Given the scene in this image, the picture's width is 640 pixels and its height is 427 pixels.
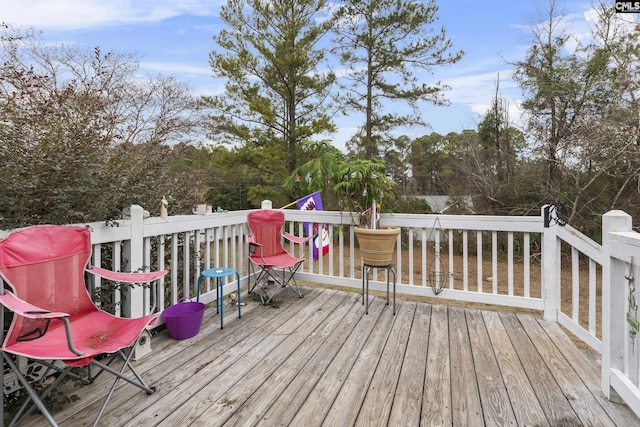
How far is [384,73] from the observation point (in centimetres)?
894

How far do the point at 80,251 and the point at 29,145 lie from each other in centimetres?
63

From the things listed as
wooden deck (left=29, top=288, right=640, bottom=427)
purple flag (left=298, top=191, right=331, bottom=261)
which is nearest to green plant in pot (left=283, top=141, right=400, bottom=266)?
purple flag (left=298, top=191, right=331, bottom=261)

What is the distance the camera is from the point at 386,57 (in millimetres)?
8688

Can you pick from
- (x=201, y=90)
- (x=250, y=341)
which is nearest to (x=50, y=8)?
(x=201, y=90)

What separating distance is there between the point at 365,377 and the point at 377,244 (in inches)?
50.5

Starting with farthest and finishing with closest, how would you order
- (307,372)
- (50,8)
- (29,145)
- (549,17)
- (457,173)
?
(457,173), (549,17), (50,8), (307,372), (29,145)

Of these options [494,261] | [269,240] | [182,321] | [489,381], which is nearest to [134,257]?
Result: [182,321]

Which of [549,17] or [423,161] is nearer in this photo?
[549,17]

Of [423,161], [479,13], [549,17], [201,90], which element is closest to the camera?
[479,13]

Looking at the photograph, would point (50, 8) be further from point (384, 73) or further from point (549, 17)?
point (549, 17)

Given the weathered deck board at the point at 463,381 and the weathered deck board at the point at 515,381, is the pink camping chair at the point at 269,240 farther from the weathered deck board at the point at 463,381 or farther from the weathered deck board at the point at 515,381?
the weathered deck board at the point at 515,381

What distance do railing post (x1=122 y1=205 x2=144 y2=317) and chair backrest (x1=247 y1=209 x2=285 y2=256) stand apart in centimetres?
135

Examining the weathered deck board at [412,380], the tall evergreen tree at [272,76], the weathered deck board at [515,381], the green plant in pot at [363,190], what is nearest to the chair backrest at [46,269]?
the weathered deck board at [412,380]

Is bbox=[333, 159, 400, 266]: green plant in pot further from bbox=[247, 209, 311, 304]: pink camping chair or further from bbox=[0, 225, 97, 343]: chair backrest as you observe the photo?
bbox=[0, 225, 97, 343]: chair backrest
